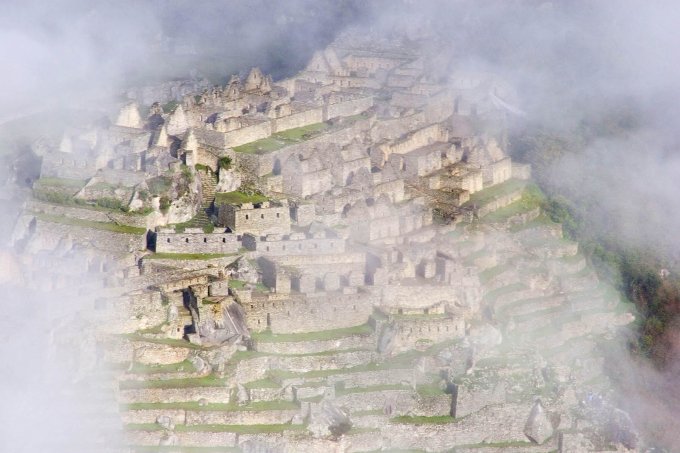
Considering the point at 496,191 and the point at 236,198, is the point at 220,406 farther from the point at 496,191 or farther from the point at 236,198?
the point at 496,191

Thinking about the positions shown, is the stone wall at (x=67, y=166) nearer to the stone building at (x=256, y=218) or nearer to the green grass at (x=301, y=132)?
the stone building at (x=256, y=218)

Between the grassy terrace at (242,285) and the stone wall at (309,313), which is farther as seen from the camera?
the grassy terrace at (242,285)

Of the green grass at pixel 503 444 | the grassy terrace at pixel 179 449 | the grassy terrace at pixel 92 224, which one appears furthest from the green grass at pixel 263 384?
the grassy terrace at pixel 92 224

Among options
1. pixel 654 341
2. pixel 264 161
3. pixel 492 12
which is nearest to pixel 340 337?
pixel 264 161

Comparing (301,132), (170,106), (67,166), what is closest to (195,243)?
(67,166)

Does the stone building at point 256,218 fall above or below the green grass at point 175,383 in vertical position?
above
